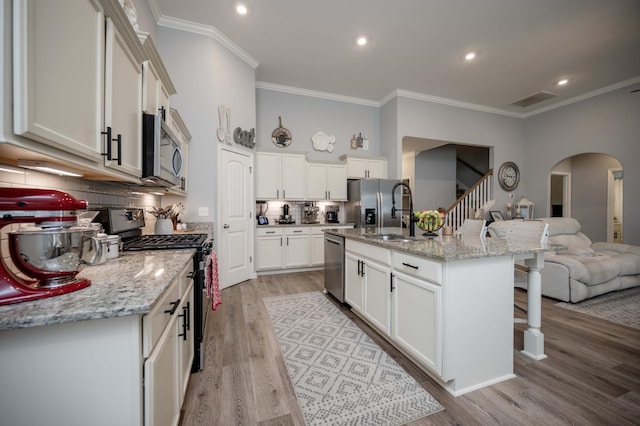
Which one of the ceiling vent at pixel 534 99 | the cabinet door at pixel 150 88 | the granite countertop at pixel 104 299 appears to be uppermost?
the ceiling vent at pixel 534 99

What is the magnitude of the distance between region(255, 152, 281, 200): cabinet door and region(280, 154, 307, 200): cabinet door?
0.11 m

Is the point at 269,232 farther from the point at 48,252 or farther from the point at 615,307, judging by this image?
the point at 615,307

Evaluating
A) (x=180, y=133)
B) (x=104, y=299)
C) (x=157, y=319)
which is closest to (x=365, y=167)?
(x=180, y=133)

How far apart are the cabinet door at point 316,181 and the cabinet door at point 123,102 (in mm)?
3511

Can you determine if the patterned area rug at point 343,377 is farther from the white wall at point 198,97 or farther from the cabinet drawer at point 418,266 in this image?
the white wall at point 198,97

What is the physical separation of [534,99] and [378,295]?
609 cm

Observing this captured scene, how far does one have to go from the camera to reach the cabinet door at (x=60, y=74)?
2.44 ft

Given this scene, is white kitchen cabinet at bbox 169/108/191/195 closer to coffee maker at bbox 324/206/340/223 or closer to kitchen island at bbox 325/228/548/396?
kitchen island at bbox 325/228/548/396

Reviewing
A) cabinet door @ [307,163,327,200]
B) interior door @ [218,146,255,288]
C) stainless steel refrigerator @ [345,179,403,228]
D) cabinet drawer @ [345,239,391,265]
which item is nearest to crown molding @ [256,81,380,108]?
cabinet door @ [307,163,327,200]

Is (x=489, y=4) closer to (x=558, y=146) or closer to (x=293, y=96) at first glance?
(x=293, y=96)

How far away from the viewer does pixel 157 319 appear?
3.23 ft

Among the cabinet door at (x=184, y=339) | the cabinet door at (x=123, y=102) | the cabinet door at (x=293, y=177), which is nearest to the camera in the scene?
the cabinet door at (x=123, y=102)

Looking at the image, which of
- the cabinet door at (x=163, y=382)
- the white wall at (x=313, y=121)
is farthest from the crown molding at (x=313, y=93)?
the cabinet door at (x=163, y=382)

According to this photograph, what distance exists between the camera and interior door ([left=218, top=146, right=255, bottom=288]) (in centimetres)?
373
